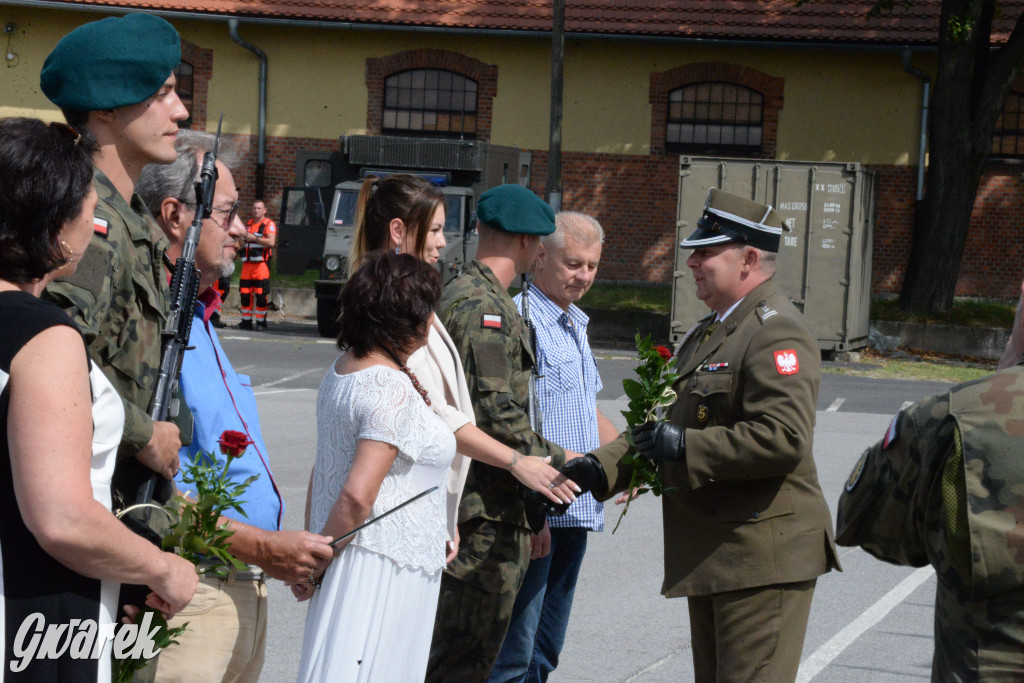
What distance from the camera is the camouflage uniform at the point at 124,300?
8.37 ft

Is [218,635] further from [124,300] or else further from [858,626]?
[858,626]

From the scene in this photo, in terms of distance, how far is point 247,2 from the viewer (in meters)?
25.9

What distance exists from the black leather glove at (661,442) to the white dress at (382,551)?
69cm

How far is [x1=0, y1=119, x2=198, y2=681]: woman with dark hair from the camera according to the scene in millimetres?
2109

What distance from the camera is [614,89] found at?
25.8m

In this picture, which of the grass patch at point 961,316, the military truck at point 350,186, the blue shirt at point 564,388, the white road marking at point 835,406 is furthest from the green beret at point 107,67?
the grass patch at point 961,316

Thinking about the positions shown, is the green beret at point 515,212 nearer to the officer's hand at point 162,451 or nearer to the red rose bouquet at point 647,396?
the red rose bouquet at point 647,396

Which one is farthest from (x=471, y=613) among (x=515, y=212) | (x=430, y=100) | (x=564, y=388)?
(x=430, y=100)

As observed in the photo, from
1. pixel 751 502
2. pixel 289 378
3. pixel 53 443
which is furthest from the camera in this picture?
pixel 289 378

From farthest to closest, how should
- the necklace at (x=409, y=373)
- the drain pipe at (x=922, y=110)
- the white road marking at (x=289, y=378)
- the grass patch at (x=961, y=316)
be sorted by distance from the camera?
the drain pipe at (x=922, y=110)
the grass patch at (x=961, y=316)
the white road marking at (x=289, y=378)
the necklace at (x=409, y=373)

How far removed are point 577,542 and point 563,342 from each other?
78 centimetres

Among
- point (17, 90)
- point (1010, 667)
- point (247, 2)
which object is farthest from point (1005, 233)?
point (1010, 667)

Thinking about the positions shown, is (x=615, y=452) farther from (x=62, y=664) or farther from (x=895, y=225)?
(x=895, y=225)

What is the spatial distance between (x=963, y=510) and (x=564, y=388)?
2.18 m
